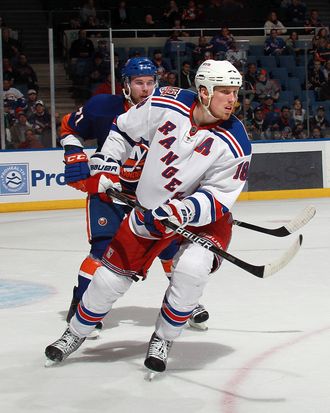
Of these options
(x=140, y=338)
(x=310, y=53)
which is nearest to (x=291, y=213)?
(x=310, y=53)

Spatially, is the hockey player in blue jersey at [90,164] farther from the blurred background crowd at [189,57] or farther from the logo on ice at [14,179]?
the logo on ice at [14,179]

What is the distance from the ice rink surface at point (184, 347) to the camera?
10.7ft

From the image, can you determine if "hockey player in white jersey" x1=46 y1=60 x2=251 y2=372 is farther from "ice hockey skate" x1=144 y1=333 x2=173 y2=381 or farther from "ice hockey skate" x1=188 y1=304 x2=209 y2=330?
"ice hockey skate" x1=188 y1=304 x2=209 y2=330

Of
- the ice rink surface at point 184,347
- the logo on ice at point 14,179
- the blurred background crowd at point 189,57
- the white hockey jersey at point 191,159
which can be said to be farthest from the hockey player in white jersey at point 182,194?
the logo on ice at point 14,179

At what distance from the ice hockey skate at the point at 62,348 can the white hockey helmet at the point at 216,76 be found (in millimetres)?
1062

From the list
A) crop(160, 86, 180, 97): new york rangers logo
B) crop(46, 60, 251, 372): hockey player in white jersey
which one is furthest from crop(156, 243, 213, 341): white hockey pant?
crop(160, 86, 180, 97): new york rangers logo

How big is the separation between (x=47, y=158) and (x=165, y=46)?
3.14 meters

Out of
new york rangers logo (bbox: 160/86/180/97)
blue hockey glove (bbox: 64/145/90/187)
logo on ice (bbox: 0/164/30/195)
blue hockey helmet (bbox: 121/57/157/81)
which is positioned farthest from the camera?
logo on ice (bbox: 0/164/30/195)

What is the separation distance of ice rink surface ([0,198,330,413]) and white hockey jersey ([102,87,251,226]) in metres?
0.61

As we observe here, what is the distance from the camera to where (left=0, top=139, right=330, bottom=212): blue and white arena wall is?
1002 centimetres

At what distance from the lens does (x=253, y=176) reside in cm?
1081

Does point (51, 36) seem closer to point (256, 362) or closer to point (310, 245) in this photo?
point (310, 245)

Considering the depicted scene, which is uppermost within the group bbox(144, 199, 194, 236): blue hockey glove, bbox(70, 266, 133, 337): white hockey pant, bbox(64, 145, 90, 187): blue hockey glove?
bbox(64, 145, 90, 187): blue hockey glove

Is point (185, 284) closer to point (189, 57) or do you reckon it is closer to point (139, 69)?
point (139, 69)
